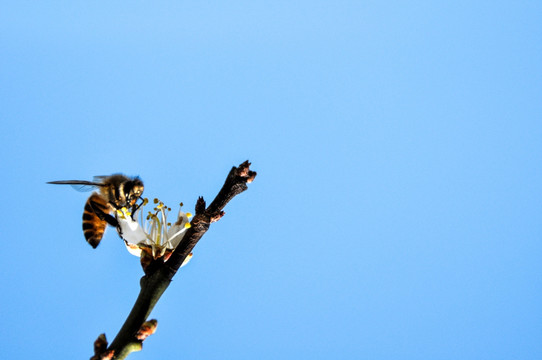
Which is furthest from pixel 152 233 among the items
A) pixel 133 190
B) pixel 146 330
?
pixel 146 330

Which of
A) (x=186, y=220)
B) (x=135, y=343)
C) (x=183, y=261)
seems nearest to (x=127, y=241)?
(x=186, y=220)

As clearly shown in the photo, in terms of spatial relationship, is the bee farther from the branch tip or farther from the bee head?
the branch tip

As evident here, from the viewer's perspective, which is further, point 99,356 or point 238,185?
point 238,185

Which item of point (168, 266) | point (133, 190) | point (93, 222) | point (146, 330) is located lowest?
point (146, 330)

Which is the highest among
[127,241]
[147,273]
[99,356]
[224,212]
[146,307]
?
[224,212]

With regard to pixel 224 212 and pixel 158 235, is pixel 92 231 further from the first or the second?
pixel 224 212

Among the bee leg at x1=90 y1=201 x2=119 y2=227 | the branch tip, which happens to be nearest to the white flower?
the bee leg at x1=90 y1=201 x2=119 y2=227

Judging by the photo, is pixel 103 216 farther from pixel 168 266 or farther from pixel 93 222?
pixel 168 266
